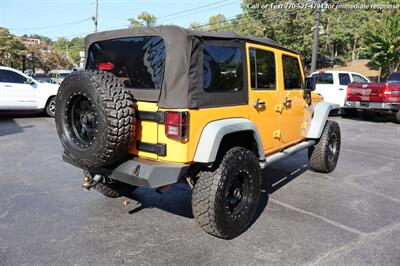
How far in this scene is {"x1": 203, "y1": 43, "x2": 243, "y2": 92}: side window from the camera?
328 cm

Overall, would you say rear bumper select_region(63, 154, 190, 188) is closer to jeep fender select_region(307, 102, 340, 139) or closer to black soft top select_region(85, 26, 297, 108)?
black soft top select_region(85, 26, 297, 108)

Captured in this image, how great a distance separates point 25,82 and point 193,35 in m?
9.71

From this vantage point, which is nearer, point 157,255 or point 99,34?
point 157,255

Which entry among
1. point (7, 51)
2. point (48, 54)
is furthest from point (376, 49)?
point (48, 54)

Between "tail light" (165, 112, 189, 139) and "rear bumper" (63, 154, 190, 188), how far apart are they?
0.28 meters

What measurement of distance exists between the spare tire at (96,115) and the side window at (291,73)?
2461 millimetres

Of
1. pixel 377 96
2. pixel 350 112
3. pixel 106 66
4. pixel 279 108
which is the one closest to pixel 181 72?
pixel 106 66

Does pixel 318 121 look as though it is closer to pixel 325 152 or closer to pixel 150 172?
pixel 325 152

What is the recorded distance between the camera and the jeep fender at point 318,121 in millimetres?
5426

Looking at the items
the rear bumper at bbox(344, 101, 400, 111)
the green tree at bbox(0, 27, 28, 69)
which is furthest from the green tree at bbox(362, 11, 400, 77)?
the green tree at bbox(0, 27, 28, 69)

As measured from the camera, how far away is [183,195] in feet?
15.3

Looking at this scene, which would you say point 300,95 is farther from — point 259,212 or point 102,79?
point 102,79

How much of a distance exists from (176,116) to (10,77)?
9.79m

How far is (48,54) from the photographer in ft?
187
